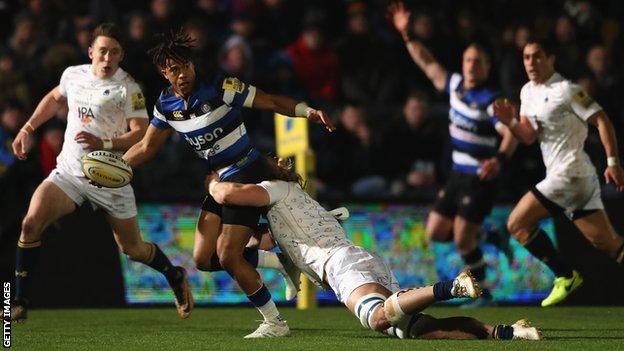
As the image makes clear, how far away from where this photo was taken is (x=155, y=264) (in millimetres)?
10547

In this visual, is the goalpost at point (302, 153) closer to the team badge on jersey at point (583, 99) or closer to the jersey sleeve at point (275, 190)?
the team badge on jersey at point (583, 99)

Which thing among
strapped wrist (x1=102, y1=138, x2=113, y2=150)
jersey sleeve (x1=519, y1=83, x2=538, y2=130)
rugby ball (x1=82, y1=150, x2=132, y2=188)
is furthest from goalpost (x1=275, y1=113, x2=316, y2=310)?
rugby ball (x1=82, y1=150, x2=132, y2=188)

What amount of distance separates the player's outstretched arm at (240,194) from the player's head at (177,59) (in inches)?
32.3

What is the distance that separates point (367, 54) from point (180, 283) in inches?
228

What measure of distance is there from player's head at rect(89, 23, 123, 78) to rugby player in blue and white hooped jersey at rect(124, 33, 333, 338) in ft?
2.99

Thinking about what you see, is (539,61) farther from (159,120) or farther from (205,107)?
(159,120)

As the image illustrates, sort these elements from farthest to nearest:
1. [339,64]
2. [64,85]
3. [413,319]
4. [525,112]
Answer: [339,64]
[525,112]
[64,85]
[413,319]

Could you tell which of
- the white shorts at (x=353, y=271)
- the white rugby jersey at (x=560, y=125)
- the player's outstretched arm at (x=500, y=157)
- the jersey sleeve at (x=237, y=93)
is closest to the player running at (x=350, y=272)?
the white shorts at (x=353, y=271)

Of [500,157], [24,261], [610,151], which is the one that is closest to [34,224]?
[24,261]

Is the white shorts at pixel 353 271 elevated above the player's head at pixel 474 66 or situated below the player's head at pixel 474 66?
below

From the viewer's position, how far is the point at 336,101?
1543 centimetres

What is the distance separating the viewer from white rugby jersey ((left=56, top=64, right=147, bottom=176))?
10.1 m

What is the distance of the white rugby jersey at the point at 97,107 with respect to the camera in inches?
399

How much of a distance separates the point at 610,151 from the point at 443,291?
3.32 meters
